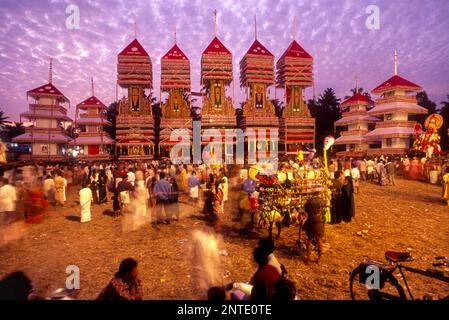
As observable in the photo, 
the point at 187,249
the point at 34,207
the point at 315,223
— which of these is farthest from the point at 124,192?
the point at 315,223

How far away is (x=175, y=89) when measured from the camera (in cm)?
3709

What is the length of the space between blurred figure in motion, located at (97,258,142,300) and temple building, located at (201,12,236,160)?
108 ft

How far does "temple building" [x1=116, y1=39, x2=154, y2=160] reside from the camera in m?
35.8

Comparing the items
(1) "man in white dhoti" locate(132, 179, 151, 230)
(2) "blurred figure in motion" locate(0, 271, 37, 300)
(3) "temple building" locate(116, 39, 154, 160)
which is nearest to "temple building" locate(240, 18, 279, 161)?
(3) "temple building" locate(116, 39, 154, 160)

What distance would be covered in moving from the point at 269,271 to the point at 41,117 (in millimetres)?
39029

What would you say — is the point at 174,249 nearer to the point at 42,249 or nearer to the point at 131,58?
the point at 42,249

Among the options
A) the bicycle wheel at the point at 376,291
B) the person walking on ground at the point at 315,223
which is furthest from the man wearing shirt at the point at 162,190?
the bicycle wheel at the point at 376,291

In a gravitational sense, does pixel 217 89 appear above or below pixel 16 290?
above

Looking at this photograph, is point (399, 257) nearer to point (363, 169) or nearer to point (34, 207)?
point (34, 207)

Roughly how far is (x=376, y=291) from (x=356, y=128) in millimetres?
36104

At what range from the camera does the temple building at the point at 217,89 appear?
36812 millimetres

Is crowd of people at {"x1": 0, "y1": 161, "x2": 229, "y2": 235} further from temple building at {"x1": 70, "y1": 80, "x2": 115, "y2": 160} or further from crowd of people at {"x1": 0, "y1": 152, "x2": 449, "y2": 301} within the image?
temple building at {"x1": 70, "y1": 80, "x2": 115, "y2": 160}
